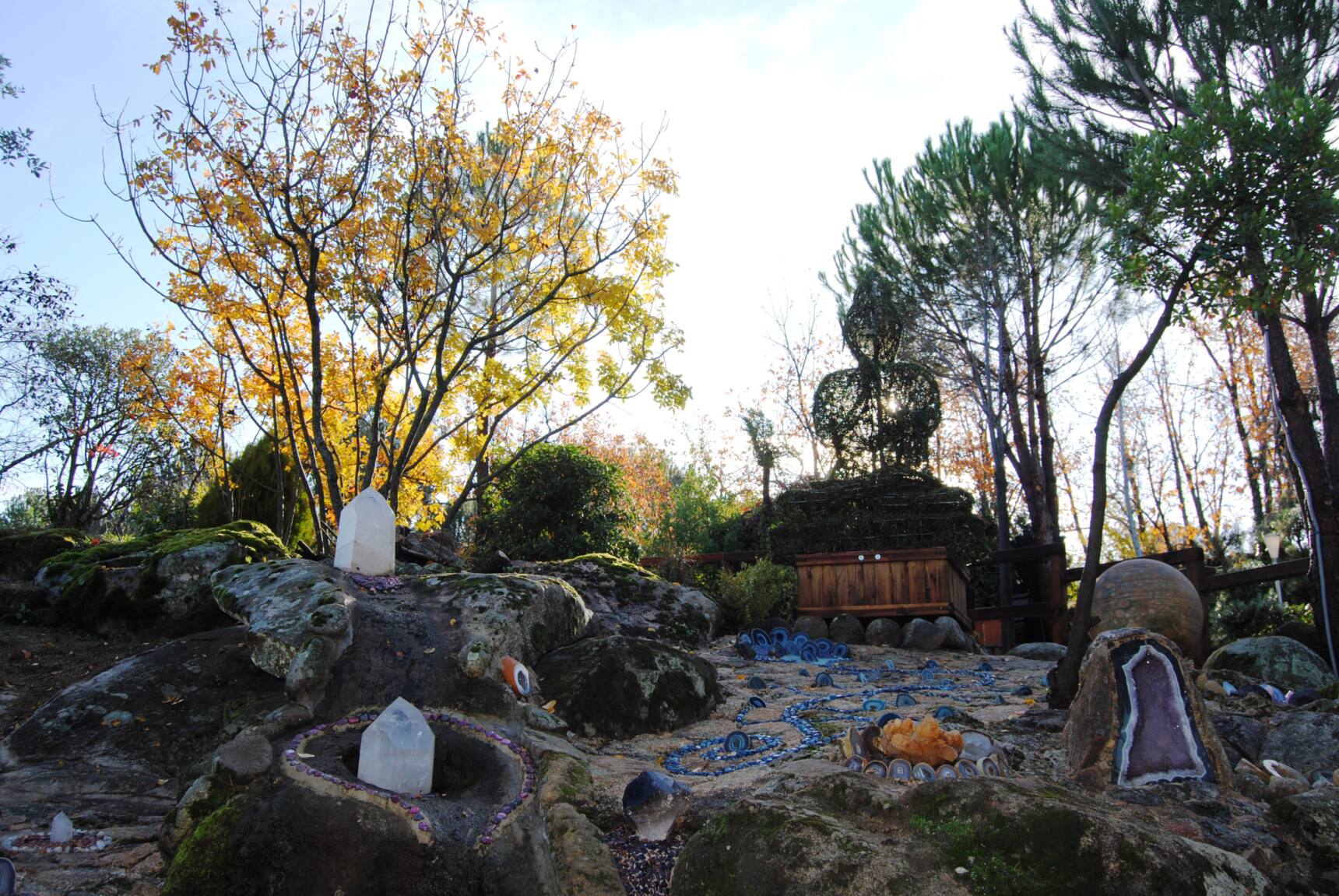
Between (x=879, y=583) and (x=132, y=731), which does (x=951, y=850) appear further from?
(x=879, y=583)

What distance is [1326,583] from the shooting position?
10.1 metres

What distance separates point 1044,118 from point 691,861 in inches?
587

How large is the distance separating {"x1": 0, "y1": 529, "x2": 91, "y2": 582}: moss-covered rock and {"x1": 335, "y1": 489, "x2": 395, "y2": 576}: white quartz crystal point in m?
4.05

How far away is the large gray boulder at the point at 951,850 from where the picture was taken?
2748 millimetres

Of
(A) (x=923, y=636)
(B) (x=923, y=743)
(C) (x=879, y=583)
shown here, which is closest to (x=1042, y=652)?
(A) (x=923, y=636)

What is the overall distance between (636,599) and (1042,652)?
650 cm

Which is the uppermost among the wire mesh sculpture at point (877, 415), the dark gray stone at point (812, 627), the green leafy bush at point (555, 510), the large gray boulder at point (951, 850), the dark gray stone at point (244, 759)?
the wire mesh sculpture at point (877, 415)

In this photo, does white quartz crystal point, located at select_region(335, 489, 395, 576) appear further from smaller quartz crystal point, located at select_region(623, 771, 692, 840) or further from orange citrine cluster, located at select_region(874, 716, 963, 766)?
orange citrine cluster, located at select_region(874, 716, 963, 766)

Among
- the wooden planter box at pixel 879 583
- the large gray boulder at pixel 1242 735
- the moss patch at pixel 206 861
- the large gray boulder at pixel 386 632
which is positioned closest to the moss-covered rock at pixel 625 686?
the large gray boulder at pixel 386 632

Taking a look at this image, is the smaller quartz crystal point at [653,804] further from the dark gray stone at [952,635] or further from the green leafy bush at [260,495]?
the green leafy bush at [260,495]

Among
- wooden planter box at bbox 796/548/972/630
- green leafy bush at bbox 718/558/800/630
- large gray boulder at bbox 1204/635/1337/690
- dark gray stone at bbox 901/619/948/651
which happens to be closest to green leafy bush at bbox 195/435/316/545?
green leafy bush at bbox 718/558/800/630

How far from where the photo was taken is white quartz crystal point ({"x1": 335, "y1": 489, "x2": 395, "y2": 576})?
246 inches

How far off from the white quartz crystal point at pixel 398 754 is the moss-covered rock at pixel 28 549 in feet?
20.5

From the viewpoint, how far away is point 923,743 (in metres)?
4.39
